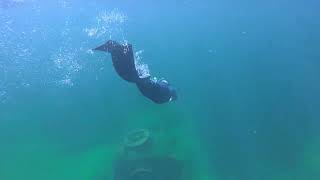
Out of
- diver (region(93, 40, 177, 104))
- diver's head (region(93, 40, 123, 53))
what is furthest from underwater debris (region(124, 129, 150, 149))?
diver's head (region(93, 40, 123, 53))

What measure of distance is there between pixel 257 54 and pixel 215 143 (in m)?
8.19

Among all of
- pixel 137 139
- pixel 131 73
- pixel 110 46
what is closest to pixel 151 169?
pixel 137 139

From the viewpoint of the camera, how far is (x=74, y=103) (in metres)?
16.9

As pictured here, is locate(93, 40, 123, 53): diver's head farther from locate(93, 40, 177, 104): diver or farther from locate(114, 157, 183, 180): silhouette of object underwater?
locate(114, 157, 183, 180): silhouette of object underwater

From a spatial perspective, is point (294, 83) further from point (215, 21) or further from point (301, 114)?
point (215, 21)

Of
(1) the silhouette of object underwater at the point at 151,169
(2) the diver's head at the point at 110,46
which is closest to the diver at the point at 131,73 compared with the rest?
(2) the diver's head at the point at 110,46

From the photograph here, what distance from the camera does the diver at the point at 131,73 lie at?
4801mm

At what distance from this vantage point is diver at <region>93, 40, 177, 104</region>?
15.8 ft

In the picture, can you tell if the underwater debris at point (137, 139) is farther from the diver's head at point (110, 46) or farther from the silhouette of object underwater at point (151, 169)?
the diver's head at point (110, 46)

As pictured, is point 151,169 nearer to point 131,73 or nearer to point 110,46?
point 131,73

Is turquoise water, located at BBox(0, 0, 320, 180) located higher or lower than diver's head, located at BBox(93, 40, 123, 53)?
lower

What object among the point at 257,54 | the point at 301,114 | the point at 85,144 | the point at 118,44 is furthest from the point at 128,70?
the point at 257,54

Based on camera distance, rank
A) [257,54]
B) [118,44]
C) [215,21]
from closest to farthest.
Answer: [118,44] → [257,54] → [215,21]

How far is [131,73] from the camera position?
16.5 feet
